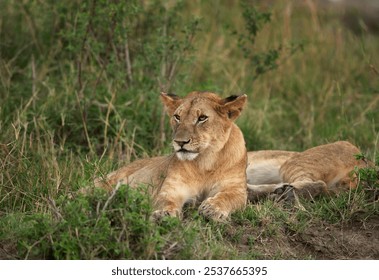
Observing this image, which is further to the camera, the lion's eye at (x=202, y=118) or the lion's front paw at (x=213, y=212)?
the lion's eye at (x=202, y=118)

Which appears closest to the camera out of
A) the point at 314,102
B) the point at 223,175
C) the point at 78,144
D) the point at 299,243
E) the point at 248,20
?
the point at 299,243

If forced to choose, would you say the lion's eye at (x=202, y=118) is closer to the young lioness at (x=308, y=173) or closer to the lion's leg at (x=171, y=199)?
the lion's leg at (x=171, y=199)

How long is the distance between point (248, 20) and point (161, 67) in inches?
47.3

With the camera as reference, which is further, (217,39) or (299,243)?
(217,39)

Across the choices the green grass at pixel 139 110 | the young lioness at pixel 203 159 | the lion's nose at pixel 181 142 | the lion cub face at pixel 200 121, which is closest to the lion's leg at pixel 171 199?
the young lioness at pixel 203 159

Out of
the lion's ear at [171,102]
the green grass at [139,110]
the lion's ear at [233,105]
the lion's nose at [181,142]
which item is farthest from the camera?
the lion's ear at [171,102]

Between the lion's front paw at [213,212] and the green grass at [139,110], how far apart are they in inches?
2.6

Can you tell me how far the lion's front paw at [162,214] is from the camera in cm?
558

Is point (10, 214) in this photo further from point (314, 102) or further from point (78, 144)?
point (314, 102)

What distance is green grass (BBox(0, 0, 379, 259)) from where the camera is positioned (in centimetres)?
502

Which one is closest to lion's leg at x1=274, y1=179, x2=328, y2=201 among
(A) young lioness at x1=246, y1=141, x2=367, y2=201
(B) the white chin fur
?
(A) young lioness at x1=246, y1=141, x2=367, y2=201

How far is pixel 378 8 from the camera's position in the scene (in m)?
14.9

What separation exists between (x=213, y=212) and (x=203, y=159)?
655 mm

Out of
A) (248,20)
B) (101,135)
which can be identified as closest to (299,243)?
(101,135)
